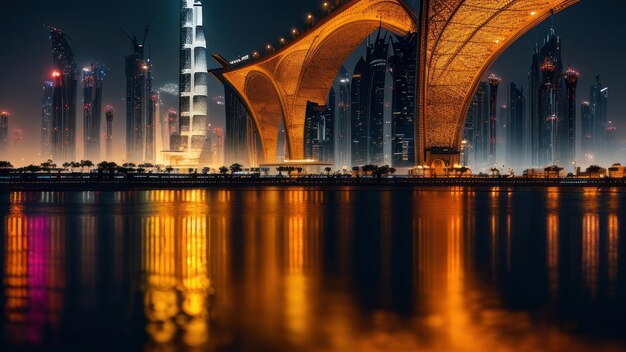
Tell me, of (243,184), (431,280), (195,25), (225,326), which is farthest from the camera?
(195,25)

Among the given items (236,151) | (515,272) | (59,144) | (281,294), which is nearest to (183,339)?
(281,294)

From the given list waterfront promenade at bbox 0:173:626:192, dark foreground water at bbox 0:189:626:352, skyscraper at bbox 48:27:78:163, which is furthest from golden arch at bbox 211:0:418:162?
skyscraper at bbox 48:27:78:163

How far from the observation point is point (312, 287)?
6.61 metres

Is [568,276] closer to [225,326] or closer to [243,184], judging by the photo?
[225,326]

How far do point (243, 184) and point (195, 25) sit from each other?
1468 inches

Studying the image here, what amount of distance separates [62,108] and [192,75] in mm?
64347

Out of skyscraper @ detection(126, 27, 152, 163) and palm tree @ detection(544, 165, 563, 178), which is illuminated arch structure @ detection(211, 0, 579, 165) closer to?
palm tree @ detection(544, 165, 563, 178)

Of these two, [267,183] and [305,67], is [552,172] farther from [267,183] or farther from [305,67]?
[305,67]

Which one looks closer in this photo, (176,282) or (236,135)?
(176,282)

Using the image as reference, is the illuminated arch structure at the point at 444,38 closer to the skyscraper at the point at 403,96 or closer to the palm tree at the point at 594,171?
the skyscraper at the point at 403,96

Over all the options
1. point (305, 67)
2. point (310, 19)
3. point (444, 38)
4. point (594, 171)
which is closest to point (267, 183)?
point (444, 38)

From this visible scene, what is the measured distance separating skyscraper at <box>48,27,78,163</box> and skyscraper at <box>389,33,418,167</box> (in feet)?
241

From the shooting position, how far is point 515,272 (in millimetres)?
7574

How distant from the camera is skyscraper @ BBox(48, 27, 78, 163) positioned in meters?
123
